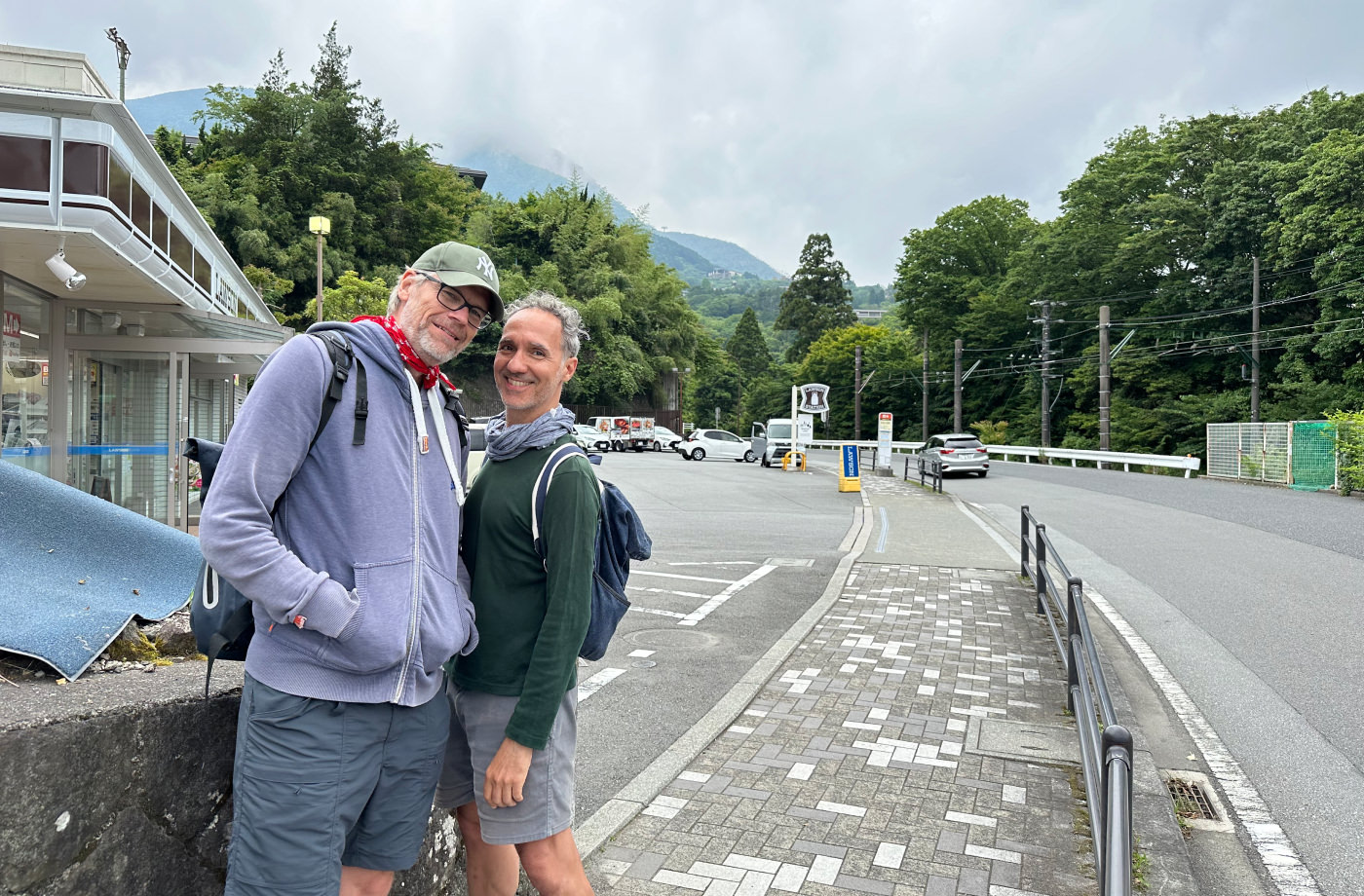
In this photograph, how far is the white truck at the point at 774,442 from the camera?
3884 cm

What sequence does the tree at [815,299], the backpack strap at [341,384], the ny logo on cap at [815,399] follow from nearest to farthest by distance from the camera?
the backpack strap at [341,384], the ny logo on cap at [815,399], the tree at [815,299]

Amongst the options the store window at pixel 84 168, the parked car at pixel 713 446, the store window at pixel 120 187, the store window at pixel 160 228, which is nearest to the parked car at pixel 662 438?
the parked car at pixel 713 446

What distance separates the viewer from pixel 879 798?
14.2ft

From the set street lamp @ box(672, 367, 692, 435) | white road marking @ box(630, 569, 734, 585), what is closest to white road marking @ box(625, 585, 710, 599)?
white road marking @ box(630, 569, 734, 585)

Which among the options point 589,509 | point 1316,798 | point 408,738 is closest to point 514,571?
point 589,509

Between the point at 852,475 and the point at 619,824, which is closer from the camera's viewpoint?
the point at 619,824

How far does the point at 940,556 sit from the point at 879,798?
8.69 metres

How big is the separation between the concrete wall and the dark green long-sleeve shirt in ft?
2.22

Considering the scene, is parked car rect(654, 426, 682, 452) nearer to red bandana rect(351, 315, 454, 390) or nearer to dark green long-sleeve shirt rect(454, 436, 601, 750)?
dark green long-sleeve shirt rect(454, 436, 601, 750)

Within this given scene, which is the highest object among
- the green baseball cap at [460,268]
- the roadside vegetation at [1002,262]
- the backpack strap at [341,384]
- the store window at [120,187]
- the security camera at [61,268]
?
the roadside vegetation at [1002,262]

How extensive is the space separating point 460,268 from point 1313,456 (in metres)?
25.6

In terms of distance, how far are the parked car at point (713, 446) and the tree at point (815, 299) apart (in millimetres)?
54955

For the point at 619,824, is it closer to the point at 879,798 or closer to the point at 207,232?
the point at 879,798

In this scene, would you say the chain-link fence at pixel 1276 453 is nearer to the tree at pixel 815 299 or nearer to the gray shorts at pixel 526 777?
the gray shorts at pixel 526 777
